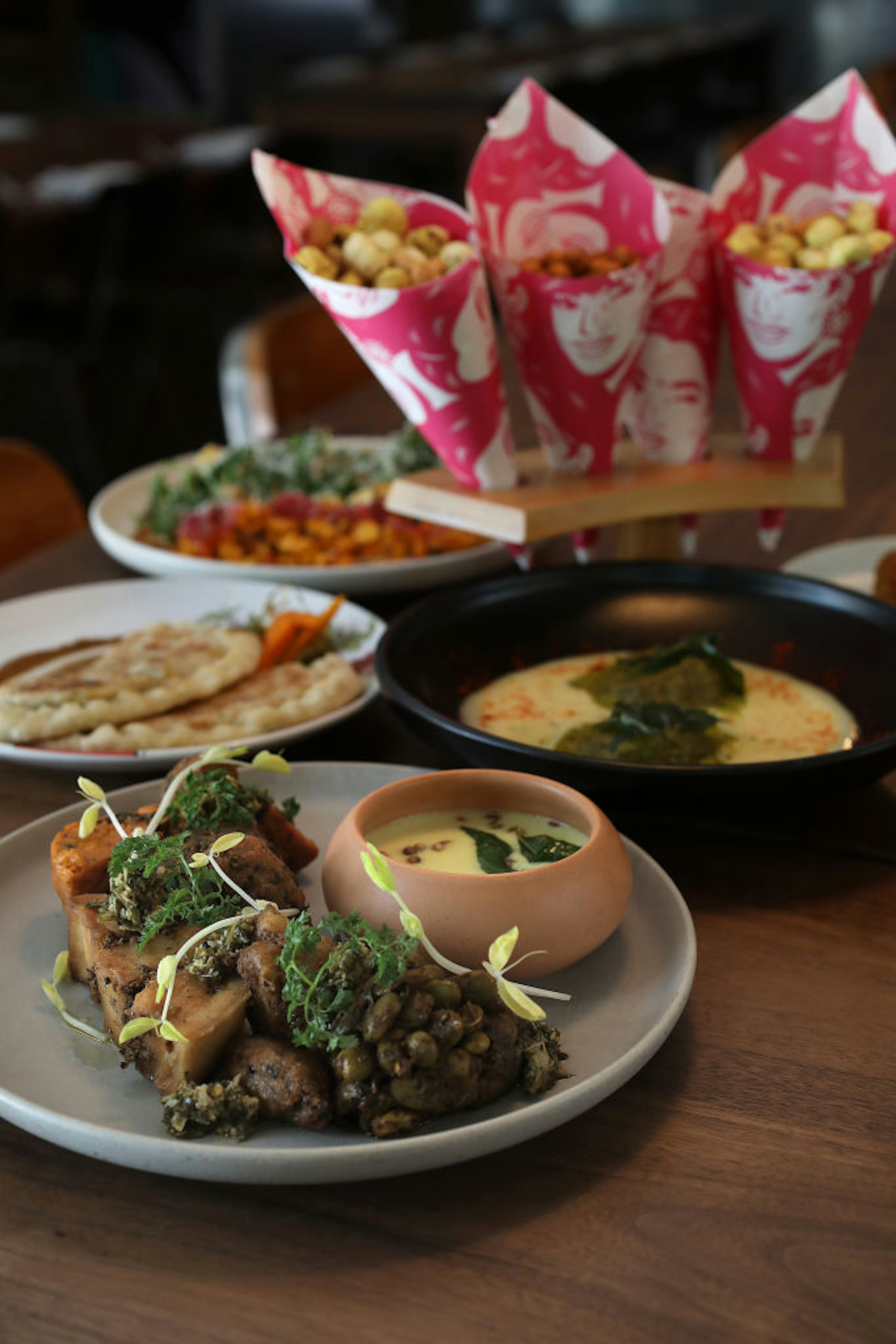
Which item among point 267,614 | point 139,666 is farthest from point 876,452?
point 139,666

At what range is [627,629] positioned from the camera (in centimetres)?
138

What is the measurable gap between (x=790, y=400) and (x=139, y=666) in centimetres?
69

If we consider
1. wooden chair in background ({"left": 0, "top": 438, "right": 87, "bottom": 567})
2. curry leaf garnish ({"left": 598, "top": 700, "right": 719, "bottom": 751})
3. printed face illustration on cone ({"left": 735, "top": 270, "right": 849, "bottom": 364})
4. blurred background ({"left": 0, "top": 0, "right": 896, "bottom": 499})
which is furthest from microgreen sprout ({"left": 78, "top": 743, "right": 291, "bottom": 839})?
blurred background ({"left": 0, "top": 0, "right": 896, "bottom": 499})

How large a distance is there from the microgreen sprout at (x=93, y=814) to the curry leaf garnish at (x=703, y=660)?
52cm

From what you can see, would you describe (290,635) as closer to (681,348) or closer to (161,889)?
(681,348)

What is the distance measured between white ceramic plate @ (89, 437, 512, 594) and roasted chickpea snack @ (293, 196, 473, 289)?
466 millimetres

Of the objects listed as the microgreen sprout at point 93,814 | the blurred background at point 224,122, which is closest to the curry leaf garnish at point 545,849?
the microgreen sprout at point 93,814

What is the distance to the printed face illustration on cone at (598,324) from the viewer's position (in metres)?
1.20

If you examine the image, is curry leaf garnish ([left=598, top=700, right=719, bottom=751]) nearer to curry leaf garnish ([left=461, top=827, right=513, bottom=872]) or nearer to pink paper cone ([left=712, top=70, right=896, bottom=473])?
curry leaf garnish ([left=461, top=827, right=513, bottom=872])

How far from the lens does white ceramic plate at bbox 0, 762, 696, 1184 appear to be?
0.71 m

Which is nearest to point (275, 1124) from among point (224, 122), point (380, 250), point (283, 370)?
point (380, 250)

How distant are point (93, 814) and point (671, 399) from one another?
74cm

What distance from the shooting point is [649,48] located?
9.34m

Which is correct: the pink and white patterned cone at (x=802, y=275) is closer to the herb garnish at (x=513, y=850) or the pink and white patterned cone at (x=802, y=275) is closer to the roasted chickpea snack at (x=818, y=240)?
the roasted chickpea snack at (x=818, y=240)
